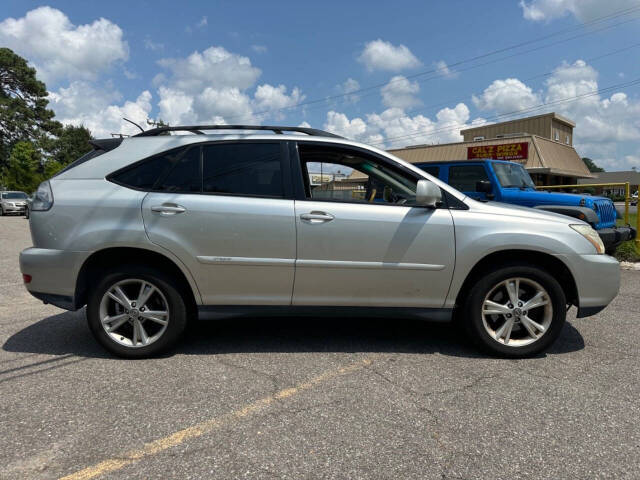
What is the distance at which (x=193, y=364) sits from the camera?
3369 mm

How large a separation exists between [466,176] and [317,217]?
522cm

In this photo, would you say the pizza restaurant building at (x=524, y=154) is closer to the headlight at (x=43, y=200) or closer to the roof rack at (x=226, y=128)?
the roof rack at (x=226, y=128)

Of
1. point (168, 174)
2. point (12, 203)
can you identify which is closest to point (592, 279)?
point (168, 174)

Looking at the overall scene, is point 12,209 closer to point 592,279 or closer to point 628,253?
point 628,253

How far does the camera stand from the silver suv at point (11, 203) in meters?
26.8

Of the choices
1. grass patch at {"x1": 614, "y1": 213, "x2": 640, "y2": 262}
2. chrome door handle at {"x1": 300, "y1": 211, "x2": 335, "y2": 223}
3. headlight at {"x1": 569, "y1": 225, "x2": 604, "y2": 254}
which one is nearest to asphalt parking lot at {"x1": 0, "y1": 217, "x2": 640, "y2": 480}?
headlight at {"x1": 569, "y1": 225, "x2": 604, "y2": 254}

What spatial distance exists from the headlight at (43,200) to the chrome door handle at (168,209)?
0.85 meters

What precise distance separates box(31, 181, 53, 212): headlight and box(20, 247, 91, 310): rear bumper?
338 millimetres

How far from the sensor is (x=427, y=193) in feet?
10.7

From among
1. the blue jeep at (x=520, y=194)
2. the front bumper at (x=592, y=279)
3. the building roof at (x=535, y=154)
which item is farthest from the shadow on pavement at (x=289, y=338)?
the building roof at (x=535, y=154)

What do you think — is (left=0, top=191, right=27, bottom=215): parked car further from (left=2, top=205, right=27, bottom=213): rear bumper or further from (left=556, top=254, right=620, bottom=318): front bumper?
(left=556, top=254, right=620, bottom=318): front bumper

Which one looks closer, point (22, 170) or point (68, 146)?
point (22, 170)

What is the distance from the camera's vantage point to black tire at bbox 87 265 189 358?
11.1 ft

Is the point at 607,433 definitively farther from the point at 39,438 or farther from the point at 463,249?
the point at 39,438
